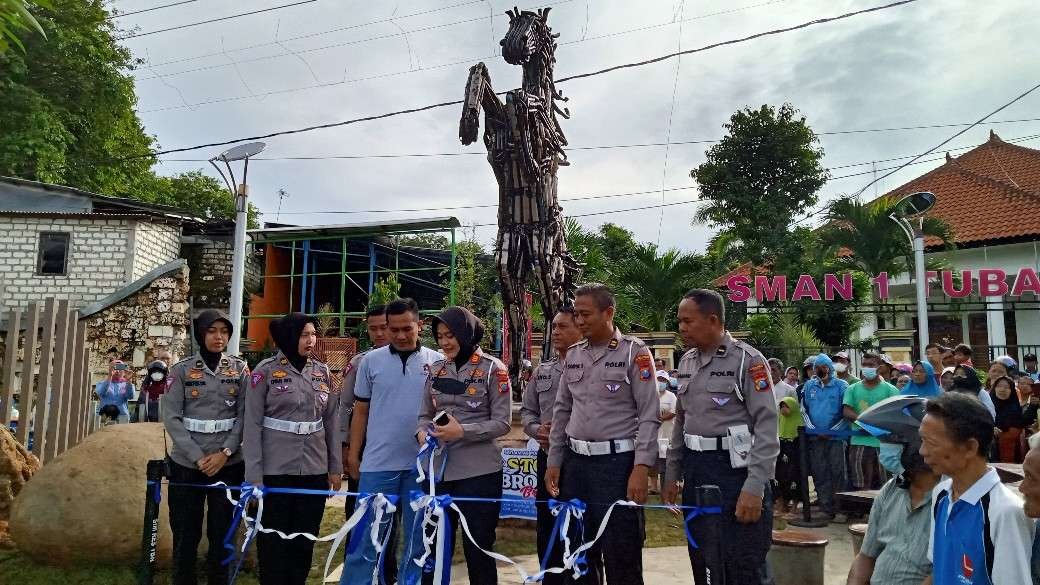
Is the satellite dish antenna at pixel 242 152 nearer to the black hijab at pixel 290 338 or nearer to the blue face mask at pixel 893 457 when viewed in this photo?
the black hijab at pixel 290 338

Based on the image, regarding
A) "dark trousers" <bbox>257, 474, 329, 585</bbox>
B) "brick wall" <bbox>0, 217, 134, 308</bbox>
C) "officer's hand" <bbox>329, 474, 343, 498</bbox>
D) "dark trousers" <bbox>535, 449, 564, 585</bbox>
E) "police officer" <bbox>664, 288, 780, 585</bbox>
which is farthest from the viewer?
"brick wall" <bbox>0, 217, 134, 308</bbox>

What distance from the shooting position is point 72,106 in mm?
19406

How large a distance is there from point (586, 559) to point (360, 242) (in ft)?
52.4

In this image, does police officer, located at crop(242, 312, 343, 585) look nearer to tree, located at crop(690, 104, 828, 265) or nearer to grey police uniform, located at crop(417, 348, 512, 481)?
grey police uniform, located at crop(417, 348, 512, 481)

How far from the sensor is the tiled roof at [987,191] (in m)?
17.1

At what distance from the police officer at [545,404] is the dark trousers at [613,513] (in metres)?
0.57

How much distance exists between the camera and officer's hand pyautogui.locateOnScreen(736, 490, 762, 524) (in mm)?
2838

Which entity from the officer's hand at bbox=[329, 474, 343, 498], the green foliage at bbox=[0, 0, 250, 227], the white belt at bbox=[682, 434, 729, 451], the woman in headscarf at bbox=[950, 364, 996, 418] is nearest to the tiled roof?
the woman in headscarf at bbox=[950, 364, 996, 418]

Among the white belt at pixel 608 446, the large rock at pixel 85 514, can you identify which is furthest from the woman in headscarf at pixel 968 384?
the large rock at pixel 85 514

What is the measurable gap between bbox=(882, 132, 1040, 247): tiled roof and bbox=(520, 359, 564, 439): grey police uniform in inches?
635

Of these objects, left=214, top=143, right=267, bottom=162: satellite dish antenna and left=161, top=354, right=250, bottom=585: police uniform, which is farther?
left=214, top=143, right=267, bottom=162: satellite dish antenna

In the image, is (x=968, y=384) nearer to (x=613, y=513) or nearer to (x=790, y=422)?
(x=790, y=422)

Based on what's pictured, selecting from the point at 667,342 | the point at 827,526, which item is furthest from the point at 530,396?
the point at 667,342

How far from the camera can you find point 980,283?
14.5 metres
